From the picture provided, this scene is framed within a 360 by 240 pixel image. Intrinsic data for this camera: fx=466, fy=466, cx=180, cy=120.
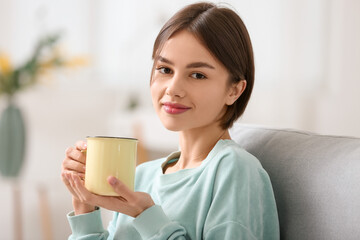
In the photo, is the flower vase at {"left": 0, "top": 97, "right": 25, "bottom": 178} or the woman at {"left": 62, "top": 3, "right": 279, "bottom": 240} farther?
the flower vase at {"left": 0, "top": 97, "right": 25, "bottom": 178}

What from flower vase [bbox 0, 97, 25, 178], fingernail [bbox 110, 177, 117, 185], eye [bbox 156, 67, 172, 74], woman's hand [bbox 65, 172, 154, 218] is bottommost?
flower vase [bbox 0, 97, 25, 178]

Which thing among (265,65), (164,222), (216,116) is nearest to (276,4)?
(265,65)

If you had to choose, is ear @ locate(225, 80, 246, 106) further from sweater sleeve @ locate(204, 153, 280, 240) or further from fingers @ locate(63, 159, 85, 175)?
fingers @ locate(63, 159, 85, 175)

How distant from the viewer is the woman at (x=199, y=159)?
935mm

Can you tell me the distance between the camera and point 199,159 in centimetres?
113

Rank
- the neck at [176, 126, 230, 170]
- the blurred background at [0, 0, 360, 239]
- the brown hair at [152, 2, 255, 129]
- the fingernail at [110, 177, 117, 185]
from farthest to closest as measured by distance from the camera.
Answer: the blurred background at [0, 0, 360, 239] < the neck at [176, 126, 230, 170] < the brown hair at [152, 2, 255, 129] < the fingernail at [110, 177, 117, 185]

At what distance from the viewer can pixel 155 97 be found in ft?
3.55

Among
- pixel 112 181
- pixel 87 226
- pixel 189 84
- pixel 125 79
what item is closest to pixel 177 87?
pixel 189 84

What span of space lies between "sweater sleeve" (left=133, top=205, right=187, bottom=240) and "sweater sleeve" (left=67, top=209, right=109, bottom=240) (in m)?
0.24

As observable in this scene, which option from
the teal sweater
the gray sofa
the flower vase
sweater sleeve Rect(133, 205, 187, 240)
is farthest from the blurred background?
sweater sleeve Rect(133, 205, 187, 240)

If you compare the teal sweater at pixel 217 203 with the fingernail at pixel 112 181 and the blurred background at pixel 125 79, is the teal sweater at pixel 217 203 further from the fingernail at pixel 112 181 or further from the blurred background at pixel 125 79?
the blurred background at pixel 125 79

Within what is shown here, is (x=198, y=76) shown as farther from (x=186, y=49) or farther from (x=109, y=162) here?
(x=109, y=162)

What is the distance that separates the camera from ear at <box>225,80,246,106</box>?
42.3 inches

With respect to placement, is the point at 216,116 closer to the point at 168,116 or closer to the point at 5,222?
the point at 168,116
